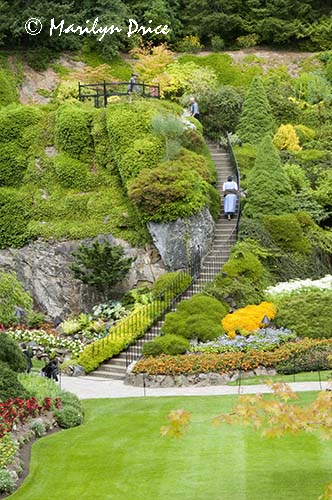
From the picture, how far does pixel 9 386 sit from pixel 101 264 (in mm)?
12524

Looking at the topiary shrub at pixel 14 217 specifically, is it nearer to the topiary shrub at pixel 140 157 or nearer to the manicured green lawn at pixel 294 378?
the topiary shrub at pixel 140 157

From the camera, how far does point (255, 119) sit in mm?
44500

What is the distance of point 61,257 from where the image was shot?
3728cm

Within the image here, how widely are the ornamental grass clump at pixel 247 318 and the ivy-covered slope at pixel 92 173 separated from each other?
216 inches

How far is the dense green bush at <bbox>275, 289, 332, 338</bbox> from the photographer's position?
29984 millimetres

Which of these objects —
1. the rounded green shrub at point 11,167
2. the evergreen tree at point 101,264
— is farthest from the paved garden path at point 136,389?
the rounded green shrub at point 11,167

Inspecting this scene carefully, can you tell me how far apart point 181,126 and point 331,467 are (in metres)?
21.6

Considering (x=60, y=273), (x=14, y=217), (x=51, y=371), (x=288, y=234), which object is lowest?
(x=60, y=273)

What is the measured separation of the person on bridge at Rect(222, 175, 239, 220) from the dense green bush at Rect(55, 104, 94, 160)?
5763 millimetres

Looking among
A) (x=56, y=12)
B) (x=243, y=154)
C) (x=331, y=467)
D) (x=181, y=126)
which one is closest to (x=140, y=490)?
(x=331, y=467)

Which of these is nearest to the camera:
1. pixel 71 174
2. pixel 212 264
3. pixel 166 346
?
pixel 166 346

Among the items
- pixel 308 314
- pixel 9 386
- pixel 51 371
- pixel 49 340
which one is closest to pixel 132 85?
pixel 49 340

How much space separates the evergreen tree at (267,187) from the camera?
37281mm

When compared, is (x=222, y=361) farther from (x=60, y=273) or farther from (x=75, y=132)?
(x=75, y=132)
